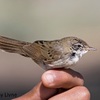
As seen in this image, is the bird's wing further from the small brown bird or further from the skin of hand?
the skin of hand

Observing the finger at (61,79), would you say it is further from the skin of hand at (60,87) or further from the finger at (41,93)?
→ the finger at (41,93)

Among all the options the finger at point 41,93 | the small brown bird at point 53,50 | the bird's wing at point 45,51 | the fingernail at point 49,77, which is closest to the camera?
the fingernail at point 49,77

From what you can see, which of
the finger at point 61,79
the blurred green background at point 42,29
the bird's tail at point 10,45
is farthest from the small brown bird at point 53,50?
the blurred green background at point 42,29

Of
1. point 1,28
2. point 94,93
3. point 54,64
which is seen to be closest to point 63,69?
point 54,64

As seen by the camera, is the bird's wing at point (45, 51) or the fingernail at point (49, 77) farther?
the bird's wing at point (45, 51)

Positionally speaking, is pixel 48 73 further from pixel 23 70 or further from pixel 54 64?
pixel 23 70

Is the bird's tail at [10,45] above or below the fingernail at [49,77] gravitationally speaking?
above

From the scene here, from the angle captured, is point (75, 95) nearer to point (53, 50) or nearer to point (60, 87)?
point (60, 87)

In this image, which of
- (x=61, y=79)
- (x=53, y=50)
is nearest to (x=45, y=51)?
(x=53, y=50)
